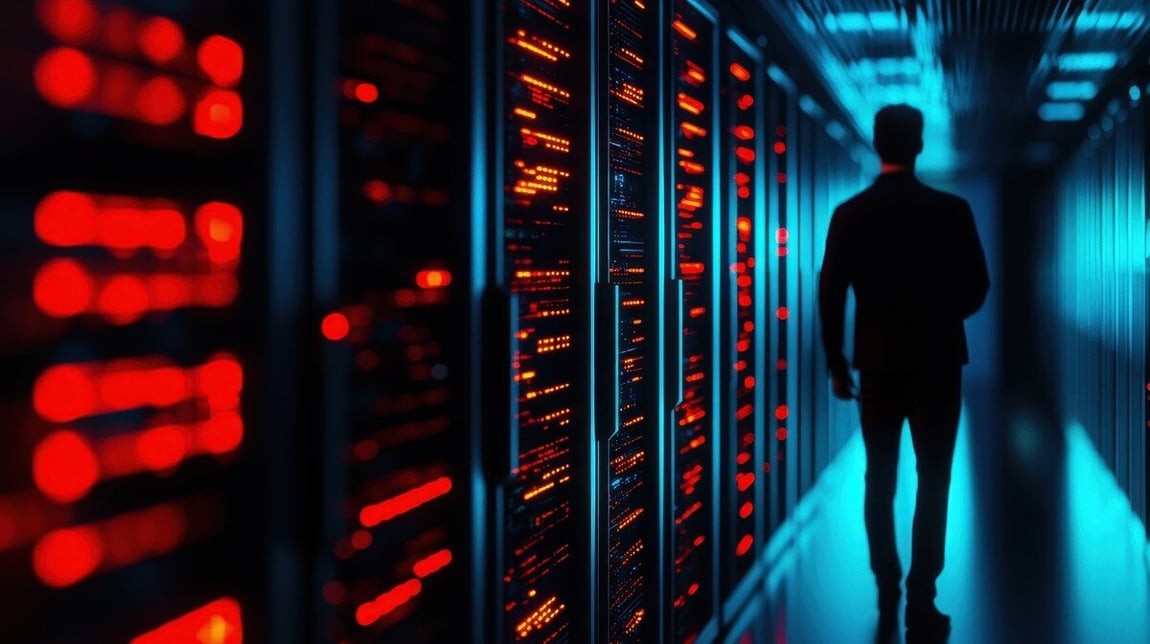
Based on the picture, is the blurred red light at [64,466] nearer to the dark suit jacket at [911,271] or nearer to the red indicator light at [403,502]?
the red indicator light at [403,502]

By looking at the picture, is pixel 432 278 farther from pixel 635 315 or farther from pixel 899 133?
pixel 899 133

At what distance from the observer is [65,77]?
900 mm

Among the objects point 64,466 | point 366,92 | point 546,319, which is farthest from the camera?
point 546,319

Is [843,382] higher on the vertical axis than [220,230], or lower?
lower

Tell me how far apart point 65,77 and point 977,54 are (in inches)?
209

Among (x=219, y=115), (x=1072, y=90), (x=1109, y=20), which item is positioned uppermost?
(x=1072, y=90)

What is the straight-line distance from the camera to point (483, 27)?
1.64 metres

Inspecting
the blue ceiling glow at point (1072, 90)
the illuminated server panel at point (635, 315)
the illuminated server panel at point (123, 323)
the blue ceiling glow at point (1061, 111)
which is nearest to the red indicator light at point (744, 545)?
the illuminated server panel at point (635, 315)

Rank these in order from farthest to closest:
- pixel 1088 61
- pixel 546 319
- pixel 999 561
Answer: pixel 1088 61 → pixel 999 561 → pixel 546 319

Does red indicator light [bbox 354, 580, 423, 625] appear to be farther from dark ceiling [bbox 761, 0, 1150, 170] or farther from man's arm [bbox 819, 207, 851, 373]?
dark ceiling [bbox 761, 0, 1150, 170]

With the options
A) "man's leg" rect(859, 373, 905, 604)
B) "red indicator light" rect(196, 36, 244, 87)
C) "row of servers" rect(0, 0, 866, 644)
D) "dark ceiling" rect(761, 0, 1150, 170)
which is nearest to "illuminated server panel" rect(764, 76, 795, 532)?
"dark ceiling" rect(761, 0, 1150, 170)

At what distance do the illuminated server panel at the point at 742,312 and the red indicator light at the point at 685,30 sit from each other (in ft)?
0.88

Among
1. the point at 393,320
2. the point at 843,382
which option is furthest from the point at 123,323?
the point at 843,382

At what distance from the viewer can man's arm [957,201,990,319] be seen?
9.75 feet
